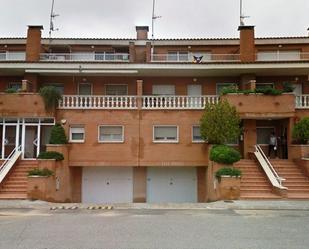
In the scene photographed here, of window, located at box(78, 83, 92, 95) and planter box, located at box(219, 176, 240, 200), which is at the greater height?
window, located at box(78, 83, 92, 95)

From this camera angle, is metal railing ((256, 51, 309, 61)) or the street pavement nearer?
the street pavement

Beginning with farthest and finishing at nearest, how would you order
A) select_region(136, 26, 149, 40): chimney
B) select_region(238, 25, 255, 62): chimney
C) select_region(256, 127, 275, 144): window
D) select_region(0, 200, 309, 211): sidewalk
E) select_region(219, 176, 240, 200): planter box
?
select_region(136, 26, 149, 40): chimney < select_region(238, 25, 255, 62): chimney < select_region(256, 127, 275, 144): window < select_region(219, 176, 240, 200): planter box < select_region(0, 200, 309, 211): sidewalk

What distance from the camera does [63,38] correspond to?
3200 centimetres

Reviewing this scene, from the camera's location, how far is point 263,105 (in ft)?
80.1

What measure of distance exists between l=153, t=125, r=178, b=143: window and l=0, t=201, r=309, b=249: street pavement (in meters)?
8.16

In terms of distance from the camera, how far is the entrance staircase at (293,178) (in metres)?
20.0

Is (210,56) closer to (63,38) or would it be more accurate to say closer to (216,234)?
(63,38)

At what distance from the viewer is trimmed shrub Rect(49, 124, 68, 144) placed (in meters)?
23.4

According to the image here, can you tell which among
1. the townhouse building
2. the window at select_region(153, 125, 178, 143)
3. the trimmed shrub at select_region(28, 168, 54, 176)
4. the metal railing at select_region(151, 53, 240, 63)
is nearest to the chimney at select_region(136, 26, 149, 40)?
the metal railing at select_region(151, 53, 240, 63)

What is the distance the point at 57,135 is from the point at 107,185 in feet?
15.7

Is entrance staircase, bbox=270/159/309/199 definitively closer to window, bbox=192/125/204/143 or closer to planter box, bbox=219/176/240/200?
planter box, bbox=219/176/240/200

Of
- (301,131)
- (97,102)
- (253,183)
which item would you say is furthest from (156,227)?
(97,102)

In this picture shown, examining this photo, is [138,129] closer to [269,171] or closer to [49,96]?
[49,96]

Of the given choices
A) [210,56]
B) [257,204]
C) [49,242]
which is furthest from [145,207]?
[210,56]
